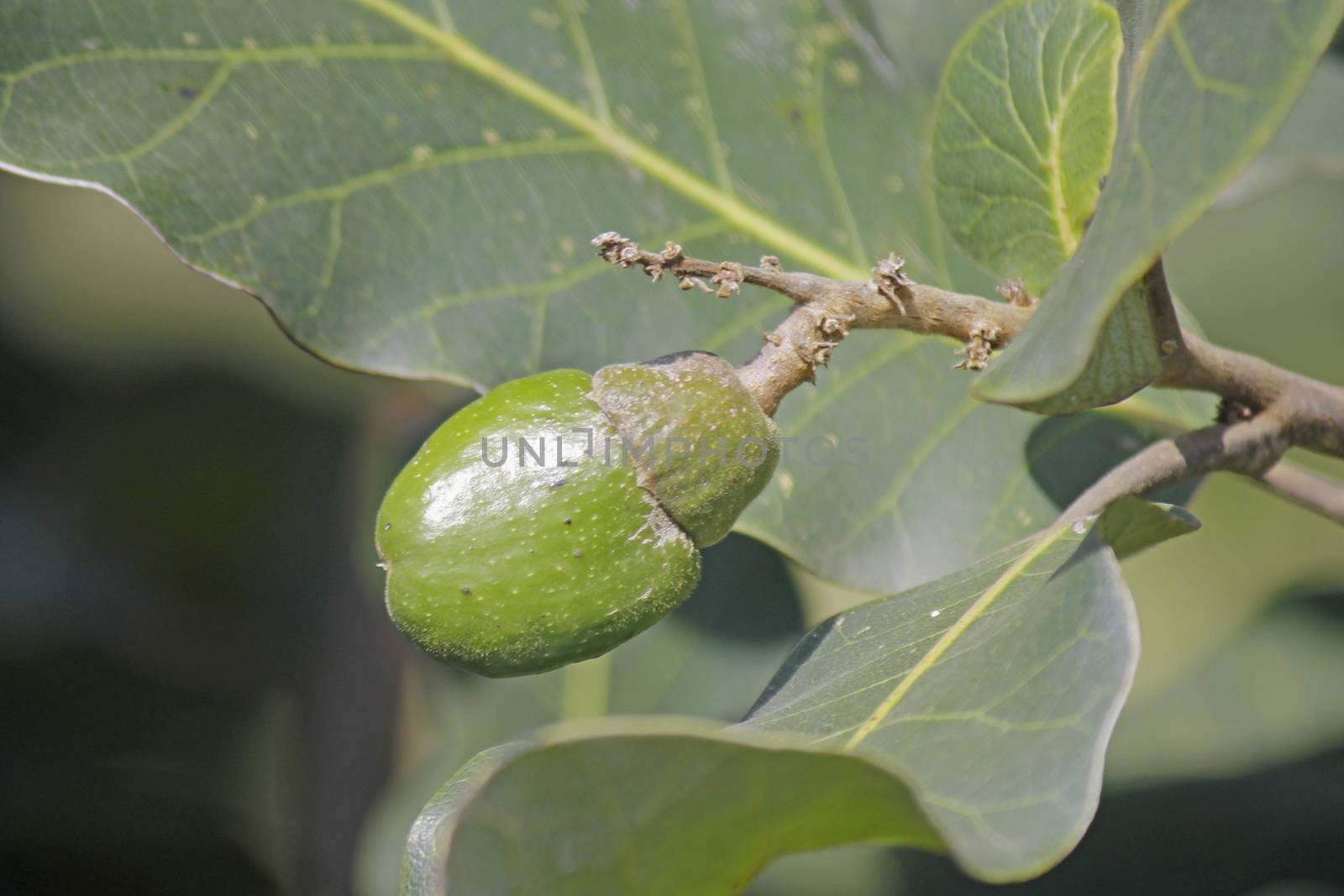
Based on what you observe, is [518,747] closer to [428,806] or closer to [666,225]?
[428,806]

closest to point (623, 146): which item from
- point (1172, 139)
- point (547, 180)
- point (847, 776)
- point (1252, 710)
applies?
point (547, 180)

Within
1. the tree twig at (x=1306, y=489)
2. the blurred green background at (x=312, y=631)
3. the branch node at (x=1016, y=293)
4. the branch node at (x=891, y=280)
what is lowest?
the blurred green background at (x=312, y=631)

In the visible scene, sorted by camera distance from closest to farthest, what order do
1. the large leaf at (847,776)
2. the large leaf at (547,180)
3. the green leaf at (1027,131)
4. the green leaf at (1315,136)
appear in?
the large leaf at (847,776) → the green leaf at (1027,131) → the large leaf at (547,180) → the green leaf at (1315,136)

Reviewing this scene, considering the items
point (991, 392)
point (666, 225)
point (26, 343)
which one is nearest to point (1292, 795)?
point (666, 225)

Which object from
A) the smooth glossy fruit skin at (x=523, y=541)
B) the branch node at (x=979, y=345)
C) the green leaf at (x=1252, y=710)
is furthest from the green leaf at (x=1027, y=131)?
the green leaf at (x=1252, y=710)

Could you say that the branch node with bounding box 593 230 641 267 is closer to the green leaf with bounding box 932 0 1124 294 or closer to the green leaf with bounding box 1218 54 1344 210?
the green leaf with bounding box 932 0 1124 294

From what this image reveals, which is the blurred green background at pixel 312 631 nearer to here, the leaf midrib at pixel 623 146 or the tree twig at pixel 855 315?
the leaf midrib at pixel 623 146
